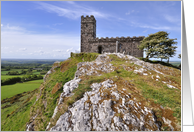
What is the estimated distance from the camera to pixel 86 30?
39.3 metres

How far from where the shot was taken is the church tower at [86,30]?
127 feet

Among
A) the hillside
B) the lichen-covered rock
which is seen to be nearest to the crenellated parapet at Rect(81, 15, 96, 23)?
the hillside

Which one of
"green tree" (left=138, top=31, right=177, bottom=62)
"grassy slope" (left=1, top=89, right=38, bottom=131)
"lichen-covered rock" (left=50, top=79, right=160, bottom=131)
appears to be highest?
"green tree" (left=138, top=31, right=177, bottom=62)

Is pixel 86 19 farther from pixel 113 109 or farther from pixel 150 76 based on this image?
pixel 113 109

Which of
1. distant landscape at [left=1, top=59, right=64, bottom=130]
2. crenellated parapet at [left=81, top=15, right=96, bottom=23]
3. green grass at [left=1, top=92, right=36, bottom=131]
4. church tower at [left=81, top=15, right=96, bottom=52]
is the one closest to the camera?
green grass at [left=1, top=92, right=36, bottom=131]

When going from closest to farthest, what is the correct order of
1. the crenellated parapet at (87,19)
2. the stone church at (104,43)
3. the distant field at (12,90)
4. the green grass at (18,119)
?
the green grass at (18,119) < the stone church at (104,43) < the crenellated parapet at (87,19) < the distant field at (12,90)

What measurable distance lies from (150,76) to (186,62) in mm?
4738

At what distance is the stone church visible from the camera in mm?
34594

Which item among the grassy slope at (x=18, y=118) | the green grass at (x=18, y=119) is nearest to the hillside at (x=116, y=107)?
the green grass at (x=18, y=119)

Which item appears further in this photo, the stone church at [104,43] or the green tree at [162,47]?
the stone church at [104,43]

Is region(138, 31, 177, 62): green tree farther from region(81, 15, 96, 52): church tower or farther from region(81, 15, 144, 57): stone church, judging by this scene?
region(81, 15, 96, 52): church tower

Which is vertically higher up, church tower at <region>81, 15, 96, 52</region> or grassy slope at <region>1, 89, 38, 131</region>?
church tower at <region>81, 15, 96, 52</region>

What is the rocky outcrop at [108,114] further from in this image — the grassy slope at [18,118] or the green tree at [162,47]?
the green tree at [162,47]

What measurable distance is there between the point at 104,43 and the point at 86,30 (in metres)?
10.3
